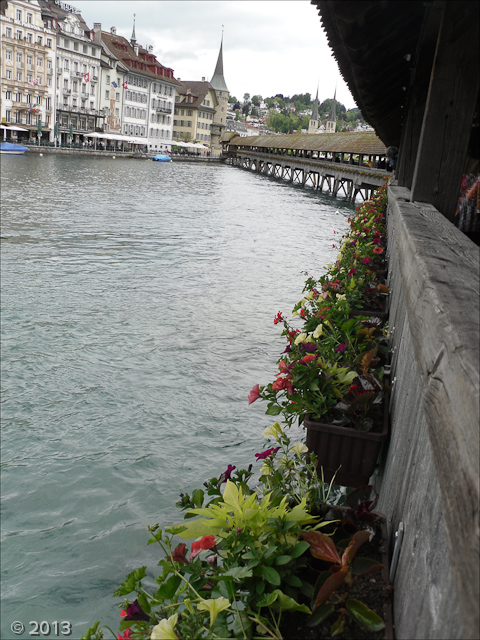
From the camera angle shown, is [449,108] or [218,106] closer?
[449,108]

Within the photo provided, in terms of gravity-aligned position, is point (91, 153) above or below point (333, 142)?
below

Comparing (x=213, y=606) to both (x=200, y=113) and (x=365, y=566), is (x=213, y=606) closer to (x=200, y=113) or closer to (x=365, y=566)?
(x=365, y=566)

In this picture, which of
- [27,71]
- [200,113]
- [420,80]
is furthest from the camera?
[200,113]

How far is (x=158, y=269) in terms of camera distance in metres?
12.1

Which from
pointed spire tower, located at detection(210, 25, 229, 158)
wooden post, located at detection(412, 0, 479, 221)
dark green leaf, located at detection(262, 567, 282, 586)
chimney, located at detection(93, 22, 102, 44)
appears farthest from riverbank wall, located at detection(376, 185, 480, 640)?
pointed spire tower, located at detection(210, 25, 229, 158)

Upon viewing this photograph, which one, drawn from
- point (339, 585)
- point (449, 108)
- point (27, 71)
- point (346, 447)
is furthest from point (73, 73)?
point (339, 585)

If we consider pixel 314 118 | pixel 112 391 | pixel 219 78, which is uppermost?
pixel 219 78

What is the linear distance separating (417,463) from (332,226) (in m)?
20.9

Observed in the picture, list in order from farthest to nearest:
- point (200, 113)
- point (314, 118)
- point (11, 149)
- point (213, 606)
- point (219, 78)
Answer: point (314, 118)
point (219, 78)
point (200, 113)
point (11, 149)
point (213, 606)

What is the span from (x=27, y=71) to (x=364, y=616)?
64711 mm

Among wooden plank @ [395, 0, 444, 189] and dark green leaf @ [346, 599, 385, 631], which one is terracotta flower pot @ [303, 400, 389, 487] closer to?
dark green leaf @ [346, 599, 385, 631]

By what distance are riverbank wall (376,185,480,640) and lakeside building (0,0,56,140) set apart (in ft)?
192

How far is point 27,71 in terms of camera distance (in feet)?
190

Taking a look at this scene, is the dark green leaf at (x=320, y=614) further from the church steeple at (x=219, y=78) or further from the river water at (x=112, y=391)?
the church steeple at (x=219, y=78)
